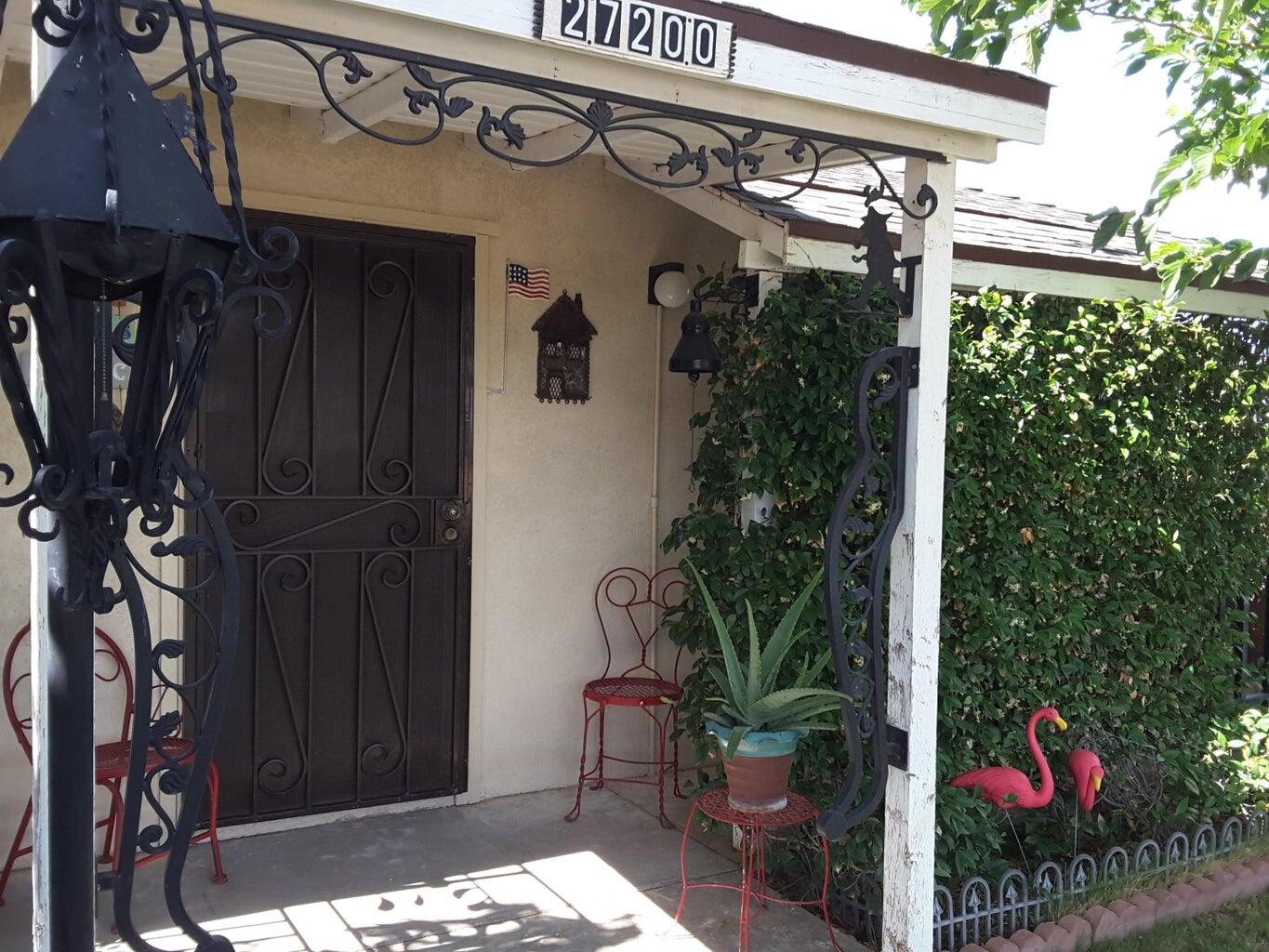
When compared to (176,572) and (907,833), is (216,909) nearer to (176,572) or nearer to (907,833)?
(176,572)

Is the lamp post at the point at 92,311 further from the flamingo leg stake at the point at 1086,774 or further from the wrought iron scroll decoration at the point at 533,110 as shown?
the flamingo leg stake at the point at 1086,774

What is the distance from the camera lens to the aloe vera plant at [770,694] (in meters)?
3.68

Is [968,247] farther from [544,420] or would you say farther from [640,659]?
[640,659]

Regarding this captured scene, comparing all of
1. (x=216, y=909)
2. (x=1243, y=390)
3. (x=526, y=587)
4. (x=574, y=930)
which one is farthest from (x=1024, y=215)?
(x=216, y=909)

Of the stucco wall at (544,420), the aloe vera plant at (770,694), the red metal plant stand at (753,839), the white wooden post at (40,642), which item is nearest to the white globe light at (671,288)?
the stucco wall at (544,420)

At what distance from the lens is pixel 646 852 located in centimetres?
472

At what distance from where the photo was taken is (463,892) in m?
4.28

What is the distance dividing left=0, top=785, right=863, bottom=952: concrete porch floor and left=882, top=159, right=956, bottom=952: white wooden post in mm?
488

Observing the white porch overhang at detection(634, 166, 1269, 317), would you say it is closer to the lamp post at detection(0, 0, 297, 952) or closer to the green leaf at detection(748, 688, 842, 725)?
the green leaf at detection(748, 688, 842, 725)

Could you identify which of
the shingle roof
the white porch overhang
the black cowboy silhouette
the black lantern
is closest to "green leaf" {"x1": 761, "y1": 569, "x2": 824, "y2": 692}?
the black cowboy silhouette

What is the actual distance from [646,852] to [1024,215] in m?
4.31

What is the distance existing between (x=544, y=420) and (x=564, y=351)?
1.11 feet

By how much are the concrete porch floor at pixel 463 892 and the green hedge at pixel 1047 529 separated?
21.2 inches

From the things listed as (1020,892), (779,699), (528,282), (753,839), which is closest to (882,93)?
(779,699)
